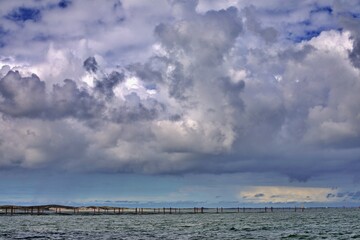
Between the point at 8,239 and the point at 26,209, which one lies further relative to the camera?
the point at 26,209

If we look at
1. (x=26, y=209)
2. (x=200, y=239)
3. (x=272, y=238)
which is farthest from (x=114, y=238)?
(x=26, y=209)

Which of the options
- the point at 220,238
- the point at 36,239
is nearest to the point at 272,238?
the point at 220,238

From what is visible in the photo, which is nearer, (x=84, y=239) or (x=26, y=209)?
(x=84, y=239)

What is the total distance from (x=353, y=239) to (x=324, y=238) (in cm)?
363

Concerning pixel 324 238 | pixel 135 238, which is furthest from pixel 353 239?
pixel 135 238

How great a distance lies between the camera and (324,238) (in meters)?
63.4

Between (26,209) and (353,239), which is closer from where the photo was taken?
(353,239)

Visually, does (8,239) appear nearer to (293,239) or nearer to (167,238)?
(167,238)

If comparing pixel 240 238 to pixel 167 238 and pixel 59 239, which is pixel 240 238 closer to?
pixel 167 238

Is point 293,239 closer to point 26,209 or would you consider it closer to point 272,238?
point 272,238

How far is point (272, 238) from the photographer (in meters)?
64.9

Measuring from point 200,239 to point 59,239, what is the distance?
18.2 meters

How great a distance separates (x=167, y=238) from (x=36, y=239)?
16881 millimetres

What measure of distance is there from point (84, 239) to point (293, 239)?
88.3 ft
